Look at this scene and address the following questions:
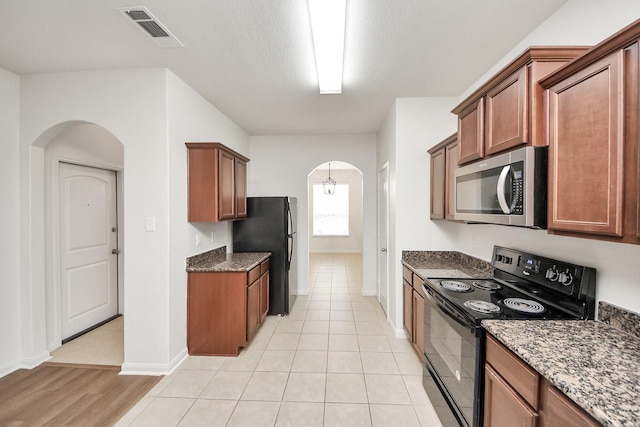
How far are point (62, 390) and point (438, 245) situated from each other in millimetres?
3760

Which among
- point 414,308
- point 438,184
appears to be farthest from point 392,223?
point 414,308

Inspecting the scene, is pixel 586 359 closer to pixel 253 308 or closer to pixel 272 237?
pixel 253 308

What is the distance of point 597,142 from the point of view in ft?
3.66

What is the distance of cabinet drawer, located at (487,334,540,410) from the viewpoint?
1.08 m

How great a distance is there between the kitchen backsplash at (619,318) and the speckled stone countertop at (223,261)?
2630 mm

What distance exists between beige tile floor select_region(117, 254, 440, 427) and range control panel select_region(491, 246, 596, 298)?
120 centimetres

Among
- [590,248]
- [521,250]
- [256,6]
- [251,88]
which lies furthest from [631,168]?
[251,88]

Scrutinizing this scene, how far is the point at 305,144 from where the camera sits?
15.6 ft

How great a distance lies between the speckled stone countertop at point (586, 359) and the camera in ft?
2.74

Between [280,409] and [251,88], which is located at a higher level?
[251,88]

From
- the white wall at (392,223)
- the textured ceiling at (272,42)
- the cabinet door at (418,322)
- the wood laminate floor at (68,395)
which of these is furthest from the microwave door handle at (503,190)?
the wood laminate floor at (68,395)

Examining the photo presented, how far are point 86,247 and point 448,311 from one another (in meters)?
3.92

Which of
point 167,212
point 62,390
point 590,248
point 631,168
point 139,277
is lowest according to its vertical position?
point 62,390

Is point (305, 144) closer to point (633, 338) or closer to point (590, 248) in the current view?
point (590, 248)
